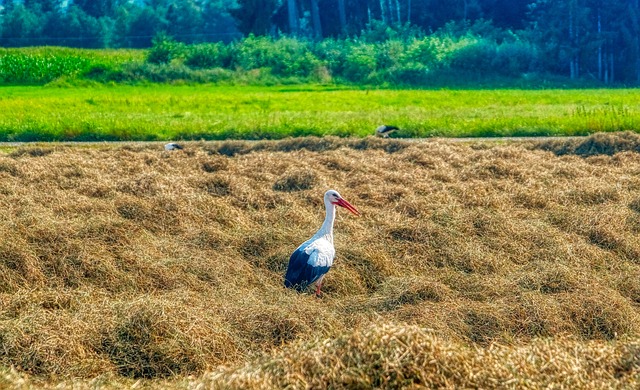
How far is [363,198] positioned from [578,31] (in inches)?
1702

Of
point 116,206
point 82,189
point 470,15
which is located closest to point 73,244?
point 116,206

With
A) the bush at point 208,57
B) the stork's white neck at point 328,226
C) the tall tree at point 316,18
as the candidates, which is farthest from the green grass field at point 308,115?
the tall tree at point 316,18

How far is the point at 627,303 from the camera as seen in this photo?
342 inches

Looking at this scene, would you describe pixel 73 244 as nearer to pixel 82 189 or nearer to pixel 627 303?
pixel 82 189

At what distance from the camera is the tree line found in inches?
2060

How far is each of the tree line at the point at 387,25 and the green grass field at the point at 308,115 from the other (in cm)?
1749

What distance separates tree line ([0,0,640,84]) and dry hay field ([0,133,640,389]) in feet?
122

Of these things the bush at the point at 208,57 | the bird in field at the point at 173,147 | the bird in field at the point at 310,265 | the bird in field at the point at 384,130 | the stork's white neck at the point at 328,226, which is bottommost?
the bush at the point at 208,57

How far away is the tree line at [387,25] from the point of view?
52.3 metres

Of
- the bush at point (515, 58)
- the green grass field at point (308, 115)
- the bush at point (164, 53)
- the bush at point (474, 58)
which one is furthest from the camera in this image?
the bush at point (164, 53)

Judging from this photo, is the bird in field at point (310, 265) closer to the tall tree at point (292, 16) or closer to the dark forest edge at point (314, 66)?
the dark forest edge at point (314, 66)

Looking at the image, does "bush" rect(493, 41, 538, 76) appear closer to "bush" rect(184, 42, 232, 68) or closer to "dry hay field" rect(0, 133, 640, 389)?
"bush" rect(184, 42, 232, 68)

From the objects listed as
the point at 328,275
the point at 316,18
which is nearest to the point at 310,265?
the point at 328,275

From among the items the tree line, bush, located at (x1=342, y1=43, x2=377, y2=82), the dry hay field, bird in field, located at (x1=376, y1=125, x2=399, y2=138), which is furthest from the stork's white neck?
the tree line
